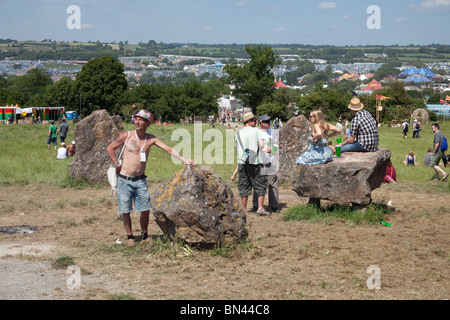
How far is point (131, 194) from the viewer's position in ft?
31.0

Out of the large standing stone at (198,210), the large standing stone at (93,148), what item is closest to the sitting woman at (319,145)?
the large standing stone at (198,210)

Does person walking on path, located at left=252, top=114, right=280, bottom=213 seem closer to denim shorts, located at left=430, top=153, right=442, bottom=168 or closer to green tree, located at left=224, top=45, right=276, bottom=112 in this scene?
denim shorts, located at left=430, top=153, right=442, bottom=168

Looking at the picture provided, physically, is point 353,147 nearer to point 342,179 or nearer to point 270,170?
point 342,179

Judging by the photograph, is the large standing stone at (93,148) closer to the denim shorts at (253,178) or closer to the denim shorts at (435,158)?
the denim shorts at (253,178)

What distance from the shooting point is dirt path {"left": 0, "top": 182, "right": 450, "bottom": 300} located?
281 inches

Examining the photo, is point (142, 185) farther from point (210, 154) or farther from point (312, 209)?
point (210, 154)

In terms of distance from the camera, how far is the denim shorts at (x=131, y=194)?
936 centimetres

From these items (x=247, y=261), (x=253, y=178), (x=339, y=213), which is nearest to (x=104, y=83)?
(x=253, y=178)

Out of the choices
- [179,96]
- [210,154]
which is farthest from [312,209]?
[179,96]

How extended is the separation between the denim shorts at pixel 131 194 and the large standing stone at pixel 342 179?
11.3 feet

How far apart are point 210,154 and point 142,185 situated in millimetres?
16644

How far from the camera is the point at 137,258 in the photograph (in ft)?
28.4

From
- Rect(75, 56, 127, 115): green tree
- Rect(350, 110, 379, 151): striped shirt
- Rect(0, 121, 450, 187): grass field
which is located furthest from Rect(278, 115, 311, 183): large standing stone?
Rect(75, 56, 127, 115): green tree

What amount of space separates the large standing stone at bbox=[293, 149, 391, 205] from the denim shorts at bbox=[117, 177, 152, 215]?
3.44 metres
